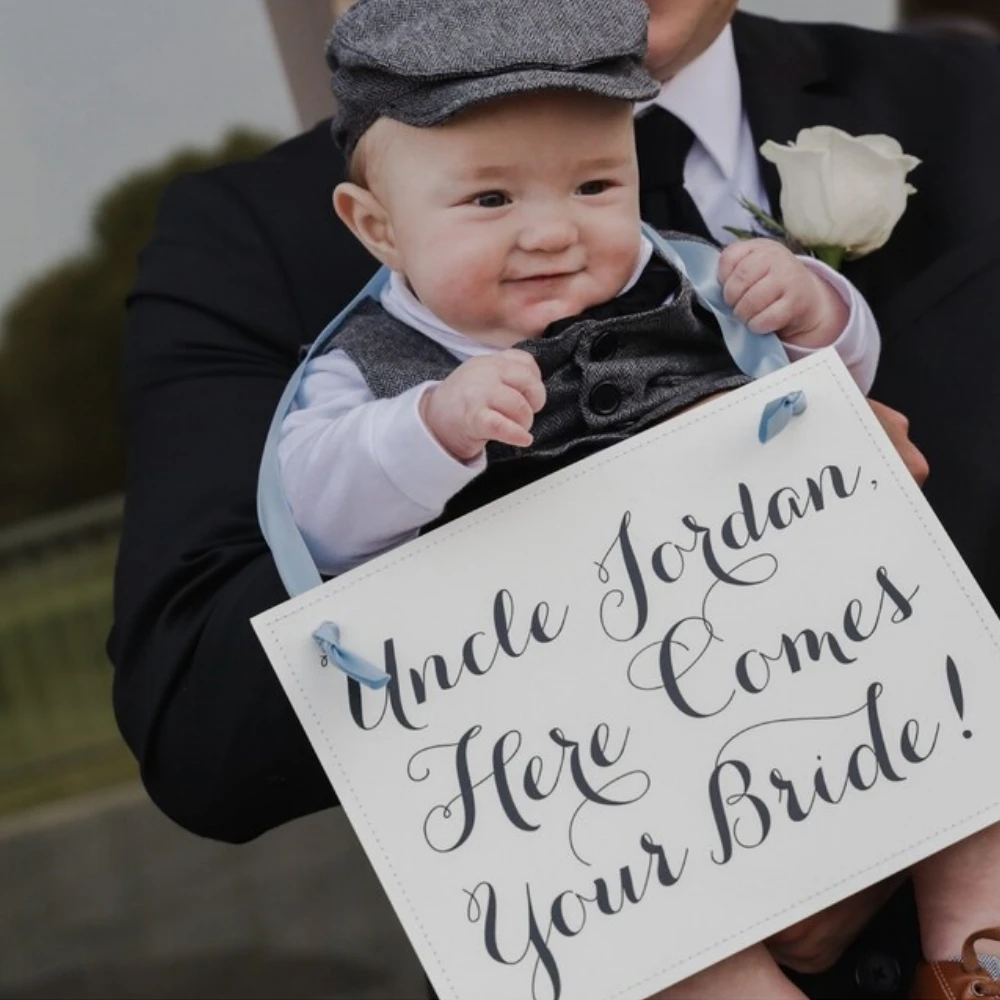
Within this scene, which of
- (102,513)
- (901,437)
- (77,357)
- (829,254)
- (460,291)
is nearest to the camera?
(460,291)

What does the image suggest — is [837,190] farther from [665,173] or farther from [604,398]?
[604,398]

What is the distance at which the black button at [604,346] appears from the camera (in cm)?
128

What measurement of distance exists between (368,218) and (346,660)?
36 cm

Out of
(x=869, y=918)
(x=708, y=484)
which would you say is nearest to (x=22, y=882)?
(x=869, y=918)

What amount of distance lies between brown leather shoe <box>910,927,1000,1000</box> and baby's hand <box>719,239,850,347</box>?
453 mm

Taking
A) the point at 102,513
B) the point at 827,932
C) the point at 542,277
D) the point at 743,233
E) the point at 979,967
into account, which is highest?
the point at 542,277

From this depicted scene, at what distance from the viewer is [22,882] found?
9.78 feet

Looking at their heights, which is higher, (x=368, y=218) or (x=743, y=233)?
(x=368, y=218)

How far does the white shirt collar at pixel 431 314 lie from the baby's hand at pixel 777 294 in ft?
0.20

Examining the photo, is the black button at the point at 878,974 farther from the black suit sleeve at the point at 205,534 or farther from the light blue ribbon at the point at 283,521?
the light blue ribbon at the point at 283,521

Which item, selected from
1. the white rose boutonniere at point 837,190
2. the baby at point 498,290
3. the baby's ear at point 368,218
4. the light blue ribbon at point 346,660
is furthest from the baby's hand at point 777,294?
the light blue ribbon at point 346,660

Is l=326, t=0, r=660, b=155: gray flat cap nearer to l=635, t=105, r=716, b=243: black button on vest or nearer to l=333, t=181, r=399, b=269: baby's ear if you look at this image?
l=333, t=181, r=399, b=269: baby's ear

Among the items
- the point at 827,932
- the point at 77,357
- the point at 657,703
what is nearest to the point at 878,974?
the point at 827,932

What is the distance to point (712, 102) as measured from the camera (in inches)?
64.1
